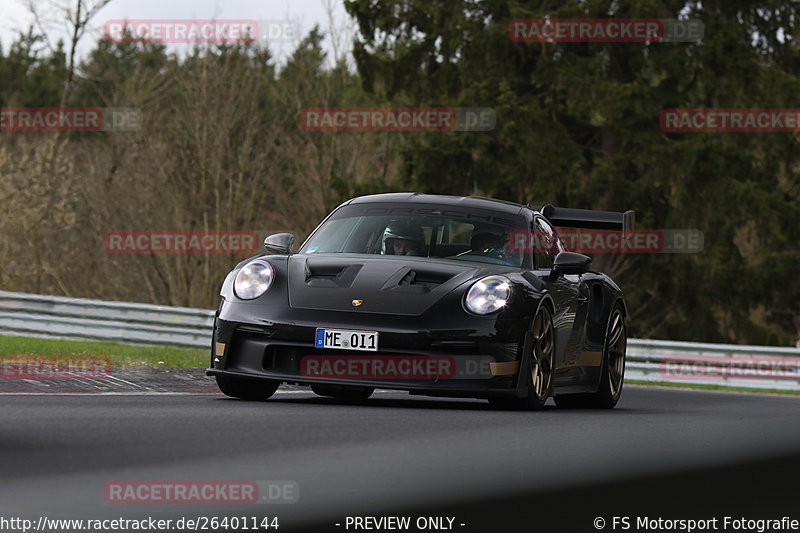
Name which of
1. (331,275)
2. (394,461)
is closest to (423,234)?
(331,275)

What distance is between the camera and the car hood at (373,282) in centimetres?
940

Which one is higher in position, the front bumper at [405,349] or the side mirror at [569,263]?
the side mirror at [569,263]

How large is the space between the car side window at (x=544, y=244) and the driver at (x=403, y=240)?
858 mm

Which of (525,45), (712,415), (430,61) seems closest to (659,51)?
(525,45)

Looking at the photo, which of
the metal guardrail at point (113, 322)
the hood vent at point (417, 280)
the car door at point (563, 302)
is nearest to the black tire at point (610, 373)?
the car door at point (563, 302)

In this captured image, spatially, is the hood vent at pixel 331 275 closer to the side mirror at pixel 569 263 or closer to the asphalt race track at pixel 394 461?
the asphalt race track at pixel 394 461

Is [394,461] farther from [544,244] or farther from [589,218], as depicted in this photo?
[589,218]

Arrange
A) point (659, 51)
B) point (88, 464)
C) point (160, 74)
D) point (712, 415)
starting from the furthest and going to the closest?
point (160, 74) → point (659, 51) → point (712, 415) → point (88, 464)

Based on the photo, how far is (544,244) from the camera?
36.9 ft

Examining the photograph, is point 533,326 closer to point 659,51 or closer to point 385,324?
point 385,324

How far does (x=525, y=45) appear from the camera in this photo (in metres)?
32.3

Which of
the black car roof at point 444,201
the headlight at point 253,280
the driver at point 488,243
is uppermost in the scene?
→ the black car roof at point 444,201

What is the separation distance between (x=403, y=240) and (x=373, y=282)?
113 cm

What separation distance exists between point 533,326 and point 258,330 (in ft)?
5.90
